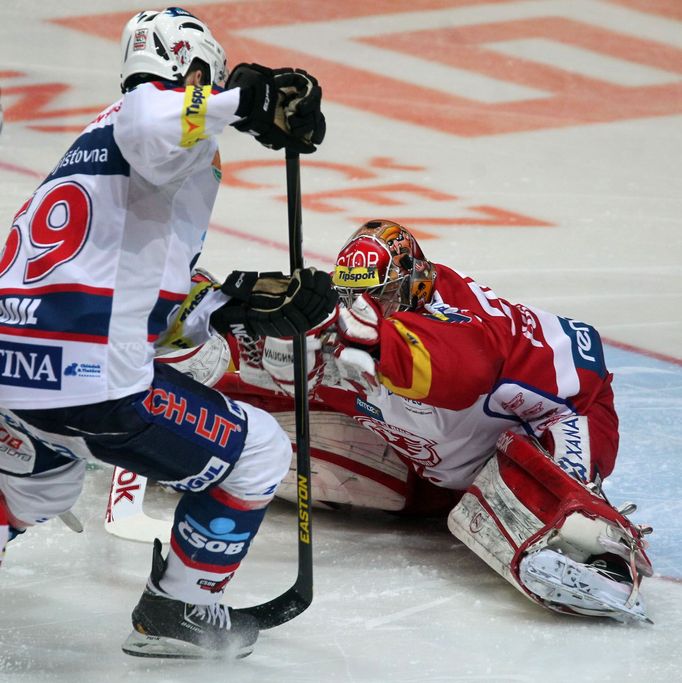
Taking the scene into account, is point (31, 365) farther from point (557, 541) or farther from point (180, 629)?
point (557, 541)

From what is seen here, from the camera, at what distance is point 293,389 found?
338 cm

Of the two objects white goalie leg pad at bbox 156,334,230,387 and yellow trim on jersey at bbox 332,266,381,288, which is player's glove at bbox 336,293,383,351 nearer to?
yellow trim on jersey at bbox 332,266,381,288

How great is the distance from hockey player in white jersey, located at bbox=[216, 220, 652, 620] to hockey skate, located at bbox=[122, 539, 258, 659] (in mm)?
572

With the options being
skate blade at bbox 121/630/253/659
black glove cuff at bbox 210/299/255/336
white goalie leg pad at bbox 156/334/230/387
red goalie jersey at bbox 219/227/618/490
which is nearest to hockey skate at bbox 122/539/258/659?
skate blade at bbox 121/630/253/659

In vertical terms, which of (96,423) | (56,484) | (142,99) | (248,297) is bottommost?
(56,484)

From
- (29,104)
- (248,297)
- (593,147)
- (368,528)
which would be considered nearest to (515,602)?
(368,528)

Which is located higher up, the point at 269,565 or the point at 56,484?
the point at 56,484

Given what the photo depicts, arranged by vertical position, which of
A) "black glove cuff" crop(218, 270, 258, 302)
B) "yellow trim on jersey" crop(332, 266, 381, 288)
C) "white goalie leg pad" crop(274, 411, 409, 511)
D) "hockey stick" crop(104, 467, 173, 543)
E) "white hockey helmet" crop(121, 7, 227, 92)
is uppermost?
"white hockey helmet" crop(121, 7, 227, 92)

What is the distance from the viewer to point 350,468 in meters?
3.89

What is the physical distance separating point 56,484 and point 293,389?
0.63 meters

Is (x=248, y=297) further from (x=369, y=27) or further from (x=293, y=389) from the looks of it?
(x=369, y=27)

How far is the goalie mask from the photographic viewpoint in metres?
3.61

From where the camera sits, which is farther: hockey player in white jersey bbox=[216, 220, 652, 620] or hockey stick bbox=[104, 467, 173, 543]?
hockey stick bbox=[104, 467, 173, 543]

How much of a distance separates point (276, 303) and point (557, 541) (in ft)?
2.98
